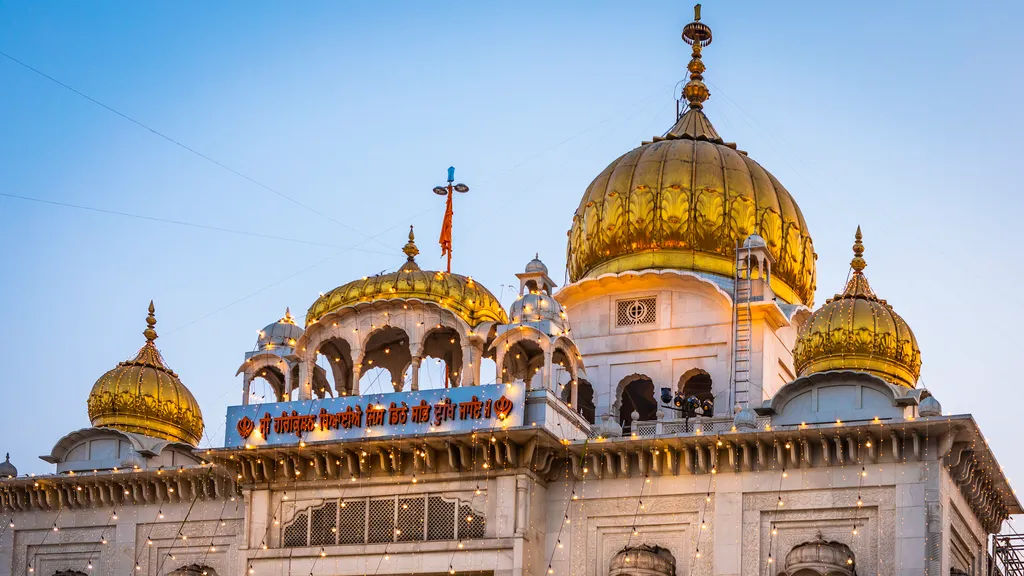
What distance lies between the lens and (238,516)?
1259 inches

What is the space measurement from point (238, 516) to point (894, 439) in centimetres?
1104

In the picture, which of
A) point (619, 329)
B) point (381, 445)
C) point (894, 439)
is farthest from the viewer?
point (619, 329)

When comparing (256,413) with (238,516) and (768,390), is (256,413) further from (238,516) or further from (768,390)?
(768,390)

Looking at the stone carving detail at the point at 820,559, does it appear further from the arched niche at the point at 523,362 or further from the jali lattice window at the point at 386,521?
the arched niche at the point at 523,362

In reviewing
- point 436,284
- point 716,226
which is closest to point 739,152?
point 716,226

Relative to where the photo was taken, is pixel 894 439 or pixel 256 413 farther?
pixel 256 413

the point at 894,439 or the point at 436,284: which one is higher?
the point at 436,284

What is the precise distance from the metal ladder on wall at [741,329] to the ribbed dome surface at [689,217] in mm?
719

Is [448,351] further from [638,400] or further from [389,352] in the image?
[638,400]

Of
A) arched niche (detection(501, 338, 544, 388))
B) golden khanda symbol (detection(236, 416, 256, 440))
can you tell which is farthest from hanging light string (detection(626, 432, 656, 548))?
golden khanda symbol (detection(236, 416, 256, 440))

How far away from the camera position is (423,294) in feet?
102

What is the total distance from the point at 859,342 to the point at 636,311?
192 inches

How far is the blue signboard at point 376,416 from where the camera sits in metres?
29.5

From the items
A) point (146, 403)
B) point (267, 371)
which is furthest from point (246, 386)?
point (146, 403)
